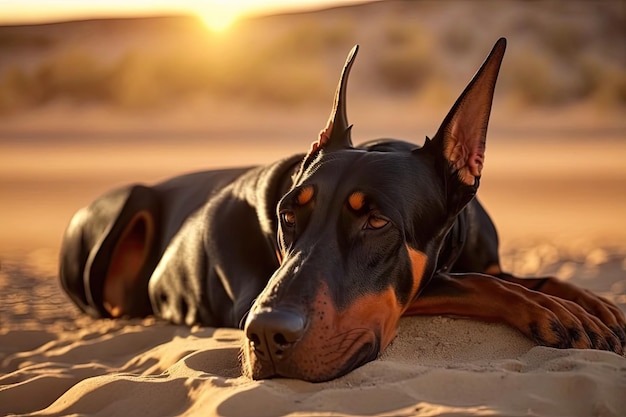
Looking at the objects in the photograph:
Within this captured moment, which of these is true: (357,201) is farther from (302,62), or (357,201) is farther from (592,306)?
(302,62)

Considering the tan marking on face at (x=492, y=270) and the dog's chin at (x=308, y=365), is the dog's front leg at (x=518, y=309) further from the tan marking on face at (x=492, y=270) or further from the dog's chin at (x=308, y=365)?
the tan marking on face at (x=492, y=270)

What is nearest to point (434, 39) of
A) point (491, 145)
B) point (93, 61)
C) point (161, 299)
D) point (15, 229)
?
point (93, 61)

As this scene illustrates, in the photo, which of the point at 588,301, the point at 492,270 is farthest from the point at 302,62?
the point at 588,301

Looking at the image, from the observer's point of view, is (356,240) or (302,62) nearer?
(356,240)

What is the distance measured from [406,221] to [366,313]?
18.5 inches

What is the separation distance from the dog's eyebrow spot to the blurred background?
4.66m

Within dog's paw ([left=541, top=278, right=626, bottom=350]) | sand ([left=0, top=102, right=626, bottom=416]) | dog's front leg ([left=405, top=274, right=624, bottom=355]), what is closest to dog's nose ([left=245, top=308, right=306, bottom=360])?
sand ([left=0, top=102, right=626, bottom=416])

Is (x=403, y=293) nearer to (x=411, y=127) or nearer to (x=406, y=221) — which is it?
(x=406, y=221)

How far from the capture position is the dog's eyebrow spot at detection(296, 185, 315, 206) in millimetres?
4016

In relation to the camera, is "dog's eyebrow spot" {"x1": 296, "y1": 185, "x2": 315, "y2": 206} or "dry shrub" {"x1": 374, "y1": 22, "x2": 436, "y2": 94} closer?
"dog's eyebrow spot" {"x1": 296, "y1": 185, "x2": 315, "y2": 206}

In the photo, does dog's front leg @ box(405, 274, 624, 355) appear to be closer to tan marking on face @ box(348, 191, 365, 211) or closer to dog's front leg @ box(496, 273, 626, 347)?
dog's front leg @ box(496, 273, 626, 347)

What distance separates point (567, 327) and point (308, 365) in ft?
3.94

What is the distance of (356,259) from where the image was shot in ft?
12.5

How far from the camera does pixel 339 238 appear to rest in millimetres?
3846
